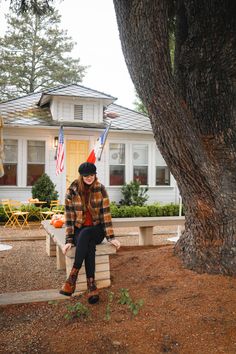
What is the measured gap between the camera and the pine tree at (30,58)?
32094 millimetres

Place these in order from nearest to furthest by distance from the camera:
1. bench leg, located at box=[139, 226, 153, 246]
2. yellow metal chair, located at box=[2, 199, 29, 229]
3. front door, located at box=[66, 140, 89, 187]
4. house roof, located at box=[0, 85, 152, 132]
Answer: bench leg, located at box=[139, 226, 153, 246]
yellow metal chair, located at box=[2, 199, 29, 229]
house roof, located at box=[0, 85, 152, 132]
front door, located at box=[66, 140, 89, 187]

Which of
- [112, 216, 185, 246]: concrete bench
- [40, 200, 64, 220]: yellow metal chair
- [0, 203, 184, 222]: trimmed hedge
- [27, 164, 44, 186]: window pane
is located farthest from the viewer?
[27, 164, 44, 186]: window pane

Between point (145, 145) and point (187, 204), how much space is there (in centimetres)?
1149

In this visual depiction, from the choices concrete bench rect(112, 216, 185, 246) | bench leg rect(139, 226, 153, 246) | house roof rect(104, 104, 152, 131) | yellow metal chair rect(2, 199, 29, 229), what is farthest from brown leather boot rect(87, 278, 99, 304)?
house roof rect(104, 104, 152, 131)

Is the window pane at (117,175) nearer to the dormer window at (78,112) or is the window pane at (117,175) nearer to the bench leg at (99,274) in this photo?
the dormer window at (78,112)

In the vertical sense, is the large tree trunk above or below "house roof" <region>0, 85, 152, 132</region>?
below

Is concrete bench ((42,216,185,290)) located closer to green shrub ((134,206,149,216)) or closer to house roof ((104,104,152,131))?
green shrub ((134,206,149,216))

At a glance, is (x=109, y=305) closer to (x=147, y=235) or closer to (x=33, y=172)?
(x=147, y=235)

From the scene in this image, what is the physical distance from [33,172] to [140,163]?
14.8ft

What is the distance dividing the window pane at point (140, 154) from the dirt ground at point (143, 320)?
36.8ft

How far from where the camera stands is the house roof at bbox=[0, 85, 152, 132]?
1442 cm

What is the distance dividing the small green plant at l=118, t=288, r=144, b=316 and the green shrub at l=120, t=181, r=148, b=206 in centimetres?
1070

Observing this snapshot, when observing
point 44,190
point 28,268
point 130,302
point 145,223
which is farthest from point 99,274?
point 44,190

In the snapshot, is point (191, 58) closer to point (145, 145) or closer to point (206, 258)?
point (206, 258)
